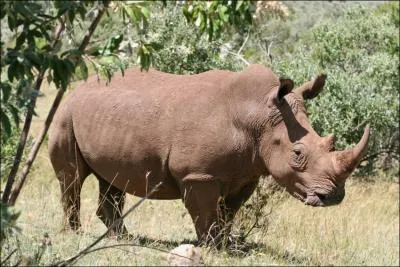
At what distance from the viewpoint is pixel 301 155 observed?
22.7 ft

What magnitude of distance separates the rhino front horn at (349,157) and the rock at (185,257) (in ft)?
5.61

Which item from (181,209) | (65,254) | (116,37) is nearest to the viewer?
(116,37)

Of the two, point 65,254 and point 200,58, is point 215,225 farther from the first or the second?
point 200,58

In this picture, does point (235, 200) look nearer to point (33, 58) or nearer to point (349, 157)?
point (349, 157)

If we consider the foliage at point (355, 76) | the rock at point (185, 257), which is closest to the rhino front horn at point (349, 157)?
the rock at point (185, 257)

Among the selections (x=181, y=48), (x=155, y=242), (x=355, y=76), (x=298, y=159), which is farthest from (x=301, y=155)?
(x=355, y=76)

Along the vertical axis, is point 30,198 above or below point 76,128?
below

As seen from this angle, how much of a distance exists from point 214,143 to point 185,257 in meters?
1.67

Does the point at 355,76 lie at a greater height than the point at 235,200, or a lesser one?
lesser

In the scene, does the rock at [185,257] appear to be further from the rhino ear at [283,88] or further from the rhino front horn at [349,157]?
the rhino ear at [283,88]

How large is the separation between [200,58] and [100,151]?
193 inches

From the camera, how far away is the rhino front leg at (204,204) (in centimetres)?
692

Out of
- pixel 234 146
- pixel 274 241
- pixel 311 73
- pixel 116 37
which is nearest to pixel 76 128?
pixel 234 146

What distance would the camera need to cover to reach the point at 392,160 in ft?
54.4
